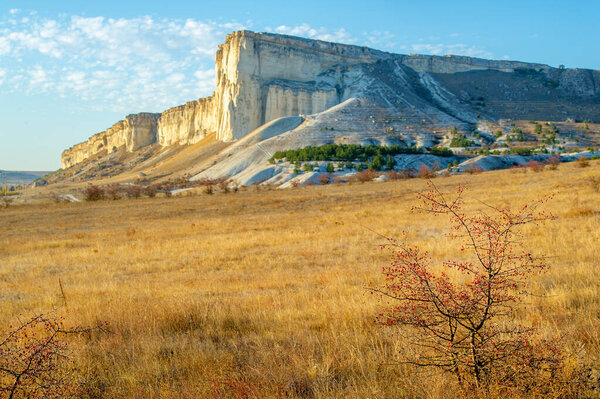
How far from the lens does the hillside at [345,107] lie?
76938 millimetres

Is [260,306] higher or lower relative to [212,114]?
lower

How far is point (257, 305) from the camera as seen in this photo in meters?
5.77

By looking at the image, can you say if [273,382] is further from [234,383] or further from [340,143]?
[340,143]

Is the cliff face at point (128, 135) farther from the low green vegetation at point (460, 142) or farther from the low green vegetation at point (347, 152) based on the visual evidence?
the low green vegetation at point (460, 142)

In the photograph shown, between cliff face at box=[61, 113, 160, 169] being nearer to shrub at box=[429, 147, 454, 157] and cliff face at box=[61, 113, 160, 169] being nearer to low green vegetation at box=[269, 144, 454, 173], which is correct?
low green vegetation at box=[269, 144, 454, 173]

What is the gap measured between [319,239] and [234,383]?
34.0ft

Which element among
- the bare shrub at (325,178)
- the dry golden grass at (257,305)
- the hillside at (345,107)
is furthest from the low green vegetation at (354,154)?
the dry golden grass at (257,305)

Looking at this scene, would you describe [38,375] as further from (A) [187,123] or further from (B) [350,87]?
(A) [187,123]

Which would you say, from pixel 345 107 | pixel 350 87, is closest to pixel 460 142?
pixel 345 107

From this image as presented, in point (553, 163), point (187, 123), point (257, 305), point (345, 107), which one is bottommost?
point (257, 305)

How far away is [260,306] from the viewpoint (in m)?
5.68

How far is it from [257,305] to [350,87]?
9825 cm

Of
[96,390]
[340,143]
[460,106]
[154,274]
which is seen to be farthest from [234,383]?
[460,106]

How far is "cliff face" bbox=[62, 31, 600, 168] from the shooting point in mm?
95750
